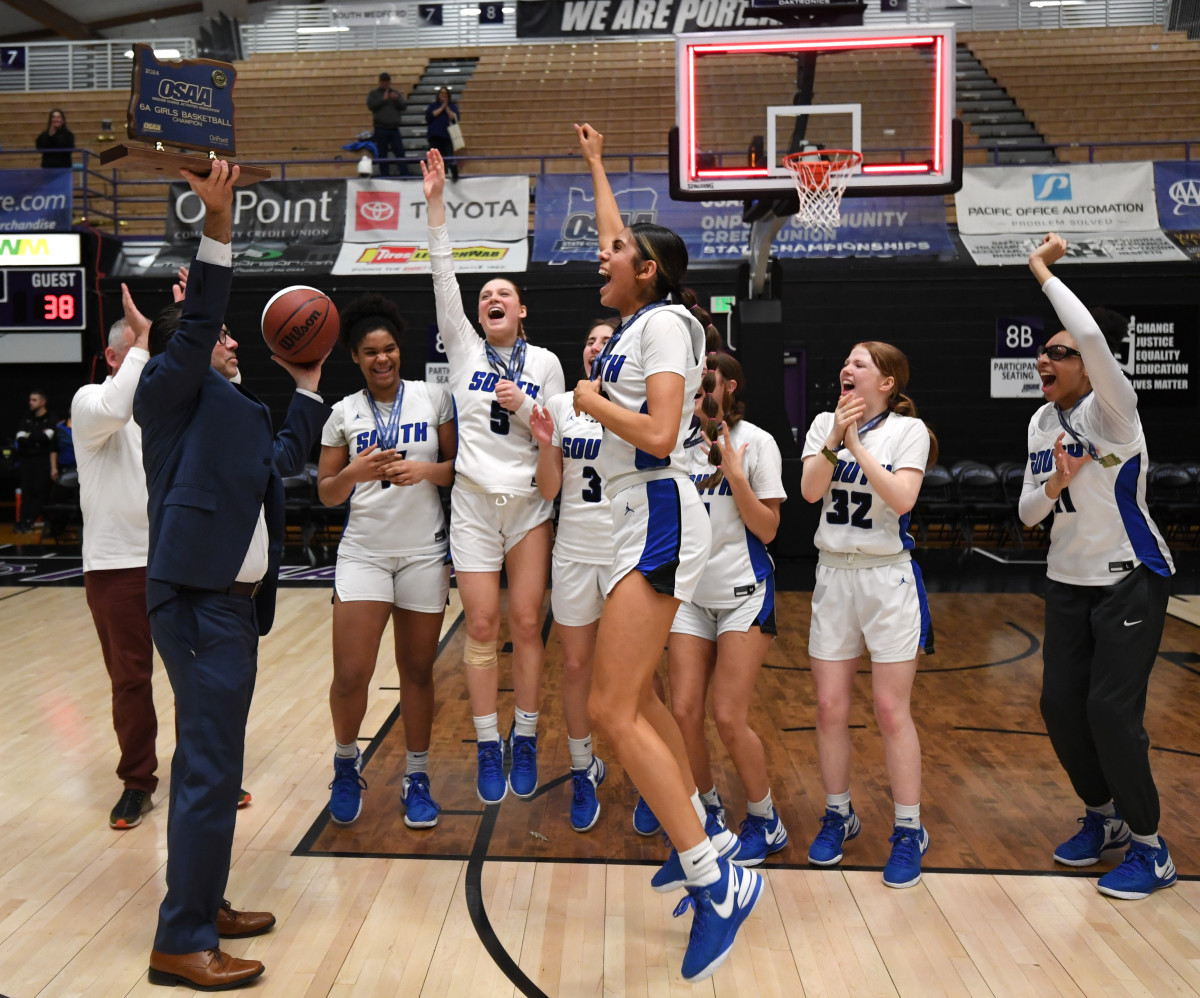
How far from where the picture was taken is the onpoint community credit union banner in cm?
1294

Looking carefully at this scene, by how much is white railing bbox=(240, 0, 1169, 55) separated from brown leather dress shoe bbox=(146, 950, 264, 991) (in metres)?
19.6

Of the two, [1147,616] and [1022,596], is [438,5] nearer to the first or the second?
[1022,596]

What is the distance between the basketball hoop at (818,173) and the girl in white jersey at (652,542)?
4.81m

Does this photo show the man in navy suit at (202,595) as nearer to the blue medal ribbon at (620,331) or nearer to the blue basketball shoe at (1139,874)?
the blue medal ribbon at (620,331)

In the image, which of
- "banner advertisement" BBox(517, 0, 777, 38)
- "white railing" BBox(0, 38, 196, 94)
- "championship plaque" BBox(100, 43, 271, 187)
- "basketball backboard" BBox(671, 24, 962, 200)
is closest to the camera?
"championship plaque" BBox(100, 43, 271, 187)

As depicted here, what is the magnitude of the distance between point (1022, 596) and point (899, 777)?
645 cm

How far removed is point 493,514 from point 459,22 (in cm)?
Answer: 1972

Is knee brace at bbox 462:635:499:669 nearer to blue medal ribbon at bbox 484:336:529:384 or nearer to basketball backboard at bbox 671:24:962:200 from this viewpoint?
blue medal ribbon at bbox 484:336:529:384

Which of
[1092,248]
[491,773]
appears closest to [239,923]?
[491,773]

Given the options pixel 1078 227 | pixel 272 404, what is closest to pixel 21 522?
pixel 272 404

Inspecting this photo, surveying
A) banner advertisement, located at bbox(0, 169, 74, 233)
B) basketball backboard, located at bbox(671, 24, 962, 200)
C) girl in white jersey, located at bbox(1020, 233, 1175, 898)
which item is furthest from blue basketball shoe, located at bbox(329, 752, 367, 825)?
banner advertisement, located at bbox(0, 169, 74, 233)

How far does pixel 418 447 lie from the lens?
14.0ft

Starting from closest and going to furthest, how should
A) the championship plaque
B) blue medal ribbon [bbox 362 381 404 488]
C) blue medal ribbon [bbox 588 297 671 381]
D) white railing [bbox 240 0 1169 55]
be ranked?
the championship plaque → blue medal ribbon [bbox 588 297 671 381] → blue medal ribbon [bbox 362 381 404 488] → white railing [bbox 240 0 1169 55]

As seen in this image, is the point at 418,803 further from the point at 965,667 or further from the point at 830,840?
the point at 965,667
